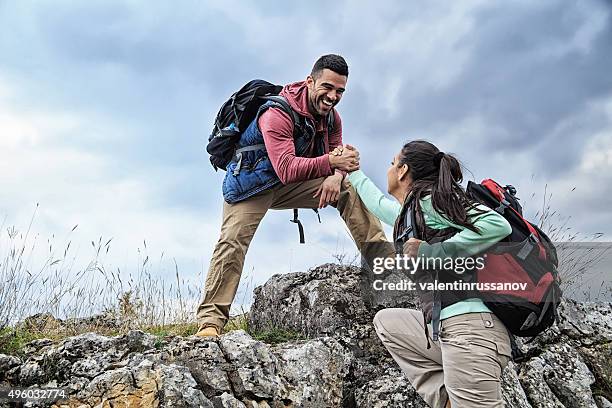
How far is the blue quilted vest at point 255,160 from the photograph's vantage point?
556cm

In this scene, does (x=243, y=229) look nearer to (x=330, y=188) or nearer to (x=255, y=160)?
(x=255, y=160)

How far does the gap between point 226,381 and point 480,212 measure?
2.22 meters

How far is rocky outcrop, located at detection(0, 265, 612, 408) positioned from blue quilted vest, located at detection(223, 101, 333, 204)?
1.10 m

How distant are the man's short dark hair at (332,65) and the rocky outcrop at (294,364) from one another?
193cm

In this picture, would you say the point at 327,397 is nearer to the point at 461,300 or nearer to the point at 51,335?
the point at 461,300

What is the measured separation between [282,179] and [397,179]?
1.34 metres

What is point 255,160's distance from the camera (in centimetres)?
559

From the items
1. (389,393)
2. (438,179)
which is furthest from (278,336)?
(438,179)

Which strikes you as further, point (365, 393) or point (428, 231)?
point (365, 393)

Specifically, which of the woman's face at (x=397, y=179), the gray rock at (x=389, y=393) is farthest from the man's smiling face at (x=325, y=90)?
the gray rock at (x=389, y=393)

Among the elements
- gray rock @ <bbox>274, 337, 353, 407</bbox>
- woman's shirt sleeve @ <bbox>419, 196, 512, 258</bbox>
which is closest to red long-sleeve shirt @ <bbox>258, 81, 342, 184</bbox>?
gray rock @ <bbox>274, 337, 353, 407</bbox>

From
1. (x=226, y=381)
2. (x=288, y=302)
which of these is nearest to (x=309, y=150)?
(x=288, y=302)

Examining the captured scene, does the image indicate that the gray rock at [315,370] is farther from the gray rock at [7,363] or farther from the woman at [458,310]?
the gray rock at [7,363]

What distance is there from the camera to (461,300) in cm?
373
